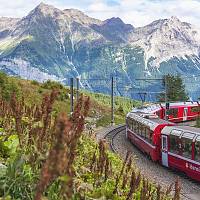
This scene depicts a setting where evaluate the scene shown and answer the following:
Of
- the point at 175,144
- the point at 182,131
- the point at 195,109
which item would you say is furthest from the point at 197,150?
the point at 195,109

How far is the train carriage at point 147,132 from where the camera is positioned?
93.5 feet

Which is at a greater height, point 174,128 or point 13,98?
point 13,98

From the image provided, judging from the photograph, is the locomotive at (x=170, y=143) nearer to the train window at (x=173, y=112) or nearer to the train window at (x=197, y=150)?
the train window at (x=197, y=150)

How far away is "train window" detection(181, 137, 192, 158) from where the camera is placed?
74.8 ft

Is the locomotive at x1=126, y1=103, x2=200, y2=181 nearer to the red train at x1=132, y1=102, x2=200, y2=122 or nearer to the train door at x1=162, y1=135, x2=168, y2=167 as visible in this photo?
the train door at x1=162, y1=135, x2=168, y2=167

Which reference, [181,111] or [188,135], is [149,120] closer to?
[188,135]

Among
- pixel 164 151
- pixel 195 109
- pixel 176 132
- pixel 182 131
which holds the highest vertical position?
pixel 182 131

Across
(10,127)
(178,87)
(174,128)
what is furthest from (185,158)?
(178,87)

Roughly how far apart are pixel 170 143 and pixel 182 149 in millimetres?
2024

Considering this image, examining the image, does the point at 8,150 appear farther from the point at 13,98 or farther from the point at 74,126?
the point at 74,126

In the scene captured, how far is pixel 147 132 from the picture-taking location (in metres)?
31.0

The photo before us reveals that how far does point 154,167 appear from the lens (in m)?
27.3

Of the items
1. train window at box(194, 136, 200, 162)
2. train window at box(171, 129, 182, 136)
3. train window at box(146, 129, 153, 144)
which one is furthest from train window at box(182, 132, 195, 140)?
train window at box(146, 129, 153, 144)

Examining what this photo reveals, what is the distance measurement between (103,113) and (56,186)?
7157 cm
